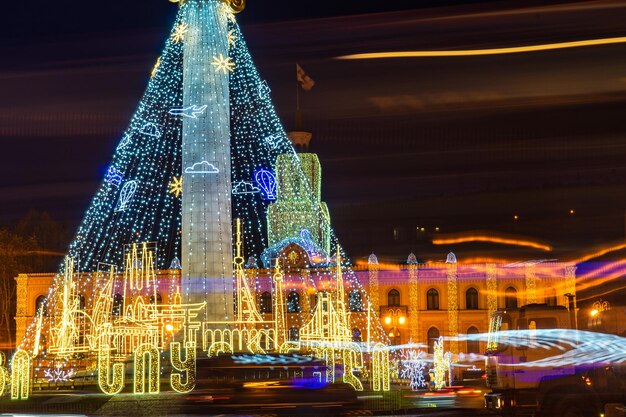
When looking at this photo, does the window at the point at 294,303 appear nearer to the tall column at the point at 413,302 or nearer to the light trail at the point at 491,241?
the tall column at the point at 413,302

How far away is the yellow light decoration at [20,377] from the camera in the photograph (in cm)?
2333

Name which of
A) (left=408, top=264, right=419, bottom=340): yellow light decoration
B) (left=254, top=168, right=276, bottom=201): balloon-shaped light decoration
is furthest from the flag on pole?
(left=408, top=264, right=419, bottom=340): yellow light decoration

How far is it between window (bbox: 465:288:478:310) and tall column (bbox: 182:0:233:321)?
32.3m

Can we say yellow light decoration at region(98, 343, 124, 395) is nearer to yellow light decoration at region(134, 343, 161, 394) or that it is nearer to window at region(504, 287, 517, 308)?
yellow light decoration at region(134, 343, 161, 394)

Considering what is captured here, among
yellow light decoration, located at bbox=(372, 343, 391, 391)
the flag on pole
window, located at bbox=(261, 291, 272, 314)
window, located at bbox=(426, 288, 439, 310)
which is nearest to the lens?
yellow light decoration, located at bbox=(372, 343, 391, 391)

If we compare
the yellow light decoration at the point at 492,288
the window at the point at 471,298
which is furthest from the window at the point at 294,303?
the yellow light decoration at the point at 492,288

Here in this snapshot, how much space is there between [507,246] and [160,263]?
92.5 ft

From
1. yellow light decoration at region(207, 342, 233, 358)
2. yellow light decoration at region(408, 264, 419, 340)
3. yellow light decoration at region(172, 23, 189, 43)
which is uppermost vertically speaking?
yellow light decoration at region(172, 23, 189, 43)

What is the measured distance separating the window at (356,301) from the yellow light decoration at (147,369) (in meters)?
38.6

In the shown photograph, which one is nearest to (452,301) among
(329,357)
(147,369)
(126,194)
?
(126,194)

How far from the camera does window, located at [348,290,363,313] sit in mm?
63188

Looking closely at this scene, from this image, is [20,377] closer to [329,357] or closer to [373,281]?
[329,357]

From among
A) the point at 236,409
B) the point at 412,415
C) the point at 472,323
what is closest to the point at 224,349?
the point at 412,415

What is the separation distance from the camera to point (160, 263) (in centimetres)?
6216
